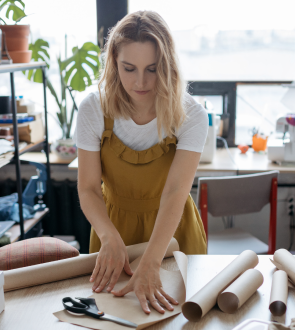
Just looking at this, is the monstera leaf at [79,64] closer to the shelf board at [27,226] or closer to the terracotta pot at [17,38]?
the terracotta pot at [17,38]

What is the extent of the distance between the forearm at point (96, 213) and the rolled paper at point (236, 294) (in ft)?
1.18

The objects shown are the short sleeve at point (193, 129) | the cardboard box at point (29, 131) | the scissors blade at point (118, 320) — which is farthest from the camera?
the cardboard box at point (29, 131)

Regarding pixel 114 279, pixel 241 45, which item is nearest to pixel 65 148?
pixel 241 45

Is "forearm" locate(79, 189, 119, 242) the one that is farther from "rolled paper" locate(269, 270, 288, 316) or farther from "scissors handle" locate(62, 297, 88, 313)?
"rolled paper" locate(269, 270, 288, 316)

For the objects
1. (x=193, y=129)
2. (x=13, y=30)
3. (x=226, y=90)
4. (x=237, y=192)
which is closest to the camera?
(x=193, y=129)

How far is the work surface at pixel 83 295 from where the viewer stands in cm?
81

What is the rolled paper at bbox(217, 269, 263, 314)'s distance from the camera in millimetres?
855

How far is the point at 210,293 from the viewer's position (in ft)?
2.81

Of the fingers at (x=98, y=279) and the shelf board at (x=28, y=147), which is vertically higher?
the shelf board at (x=28, y=147)

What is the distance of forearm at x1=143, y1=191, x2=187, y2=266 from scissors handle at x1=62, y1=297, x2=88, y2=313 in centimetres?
20

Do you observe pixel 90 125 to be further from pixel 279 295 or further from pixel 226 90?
pixel 226 90

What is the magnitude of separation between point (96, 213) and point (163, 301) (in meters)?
0.38

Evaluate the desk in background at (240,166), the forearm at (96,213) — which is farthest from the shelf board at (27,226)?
the forearm at (96,213)

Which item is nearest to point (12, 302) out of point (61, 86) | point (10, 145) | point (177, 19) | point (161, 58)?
point (161, 58)
